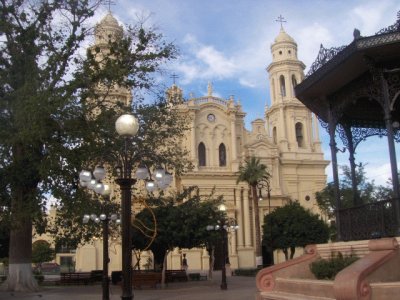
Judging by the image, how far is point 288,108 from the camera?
5828 centimetres

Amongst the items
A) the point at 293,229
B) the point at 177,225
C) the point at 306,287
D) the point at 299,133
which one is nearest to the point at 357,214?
the point at 306,287

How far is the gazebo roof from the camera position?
35.7 feet

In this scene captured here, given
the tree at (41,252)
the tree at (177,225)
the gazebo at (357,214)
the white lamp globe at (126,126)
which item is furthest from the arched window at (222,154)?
the white lamp globe at (126,126)

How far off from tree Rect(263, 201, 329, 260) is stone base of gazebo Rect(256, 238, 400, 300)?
30.4m

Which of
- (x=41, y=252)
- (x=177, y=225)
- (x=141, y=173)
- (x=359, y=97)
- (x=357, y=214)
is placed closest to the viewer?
(x=141, y=173)

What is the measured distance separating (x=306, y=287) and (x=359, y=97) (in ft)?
Result: 15.2

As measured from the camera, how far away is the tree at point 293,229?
1657 inches

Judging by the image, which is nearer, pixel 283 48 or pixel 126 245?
pixel 126 245

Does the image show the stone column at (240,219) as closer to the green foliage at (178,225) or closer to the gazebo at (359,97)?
the green foliage at (178,225)

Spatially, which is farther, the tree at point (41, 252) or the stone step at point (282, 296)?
the tree at point (41, 252)

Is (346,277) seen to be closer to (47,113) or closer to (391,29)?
(391,29)

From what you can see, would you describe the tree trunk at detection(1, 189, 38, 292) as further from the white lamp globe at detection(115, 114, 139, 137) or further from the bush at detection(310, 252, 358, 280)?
the bush at detection(310, 252, 358, 280)

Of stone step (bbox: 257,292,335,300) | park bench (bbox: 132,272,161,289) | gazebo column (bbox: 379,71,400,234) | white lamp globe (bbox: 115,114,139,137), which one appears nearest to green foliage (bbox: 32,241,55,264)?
park bench (bbox: 132,272,161,289)

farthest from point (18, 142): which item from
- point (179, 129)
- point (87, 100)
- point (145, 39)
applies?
point (179, 129)
